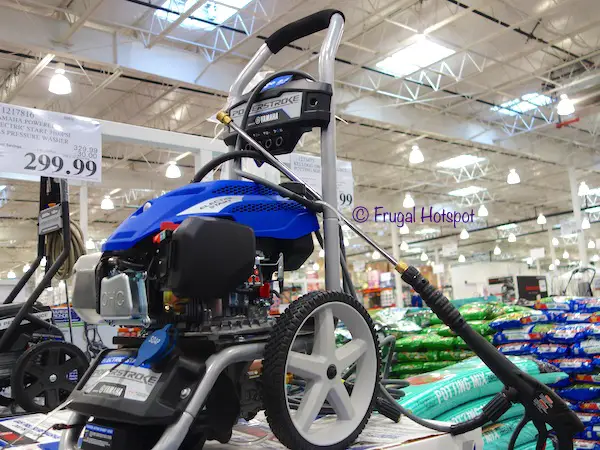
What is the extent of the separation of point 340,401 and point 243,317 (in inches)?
13.4

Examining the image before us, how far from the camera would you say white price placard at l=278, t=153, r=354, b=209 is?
4.71 metres

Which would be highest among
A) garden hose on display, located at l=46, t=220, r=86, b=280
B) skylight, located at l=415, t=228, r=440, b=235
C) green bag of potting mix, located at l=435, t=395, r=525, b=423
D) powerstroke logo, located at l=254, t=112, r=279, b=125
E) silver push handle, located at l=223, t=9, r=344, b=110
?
skylight, located at l=415, t=228, r=440, b=235

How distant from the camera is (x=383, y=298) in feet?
44.7

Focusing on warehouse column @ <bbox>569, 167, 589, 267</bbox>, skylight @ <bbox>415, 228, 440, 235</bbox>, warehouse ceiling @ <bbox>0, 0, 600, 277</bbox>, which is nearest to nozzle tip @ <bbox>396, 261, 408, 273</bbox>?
warehouse ceiling @ <bbox>0, 0, 600, 277</bbox>

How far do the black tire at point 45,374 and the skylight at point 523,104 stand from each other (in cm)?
1110

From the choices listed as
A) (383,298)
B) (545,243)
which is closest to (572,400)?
(383,298)

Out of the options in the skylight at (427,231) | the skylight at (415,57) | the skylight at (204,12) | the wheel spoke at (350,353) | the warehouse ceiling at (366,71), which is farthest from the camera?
the skylight at (427,231)

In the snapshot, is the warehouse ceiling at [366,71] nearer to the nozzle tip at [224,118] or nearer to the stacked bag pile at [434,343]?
the stacked bag pile at [434,343]

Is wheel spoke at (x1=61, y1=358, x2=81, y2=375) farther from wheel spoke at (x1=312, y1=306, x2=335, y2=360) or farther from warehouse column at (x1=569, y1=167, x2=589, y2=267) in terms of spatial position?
warehouse column at (x1=569, y1=167, x2=589, y2=267)

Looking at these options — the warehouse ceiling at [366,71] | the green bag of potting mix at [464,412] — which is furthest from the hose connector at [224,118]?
the warehouse ceiling at [366,71]

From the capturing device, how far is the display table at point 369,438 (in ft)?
5.23

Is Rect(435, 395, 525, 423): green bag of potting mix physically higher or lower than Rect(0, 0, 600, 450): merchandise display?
lower

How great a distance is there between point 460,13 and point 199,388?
8.14m

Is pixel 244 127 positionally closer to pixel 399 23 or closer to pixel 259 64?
pixel 259 64
